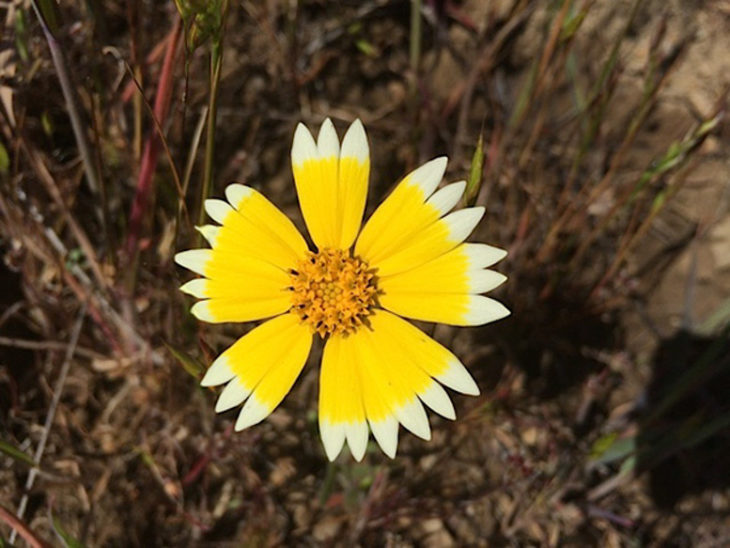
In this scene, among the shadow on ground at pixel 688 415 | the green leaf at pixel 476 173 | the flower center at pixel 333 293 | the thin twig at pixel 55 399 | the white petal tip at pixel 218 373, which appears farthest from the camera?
the shadow on ground at pixel 688 415

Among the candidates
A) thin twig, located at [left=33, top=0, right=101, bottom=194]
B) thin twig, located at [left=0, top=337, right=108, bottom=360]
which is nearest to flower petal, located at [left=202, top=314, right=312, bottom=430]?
thin twig, located at [left=33, top=0, right=101, bottom=194]

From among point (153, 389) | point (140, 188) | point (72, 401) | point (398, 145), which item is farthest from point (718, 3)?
point (72, 401)

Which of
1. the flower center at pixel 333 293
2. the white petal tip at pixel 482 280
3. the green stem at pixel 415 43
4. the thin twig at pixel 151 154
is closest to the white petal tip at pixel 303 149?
the flower center at pixel 333 293

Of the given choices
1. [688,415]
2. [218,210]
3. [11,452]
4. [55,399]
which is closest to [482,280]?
[218,210]

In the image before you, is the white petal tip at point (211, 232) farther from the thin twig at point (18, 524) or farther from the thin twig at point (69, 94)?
the thin twig at point (18, 524)

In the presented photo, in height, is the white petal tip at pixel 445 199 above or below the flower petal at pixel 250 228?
below

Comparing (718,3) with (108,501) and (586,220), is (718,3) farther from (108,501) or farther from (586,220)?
(108,501)

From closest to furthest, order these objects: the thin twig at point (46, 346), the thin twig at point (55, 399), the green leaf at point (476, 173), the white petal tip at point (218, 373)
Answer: the green leaf at point (476, 173) → the white petal tip at point (218, 373) → the thin twig at point (55, 399) → the thin twig at point (46, 346)

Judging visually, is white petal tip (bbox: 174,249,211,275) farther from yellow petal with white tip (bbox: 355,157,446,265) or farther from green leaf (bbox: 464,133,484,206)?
green leaf (bbox: 464,133,484,206)
